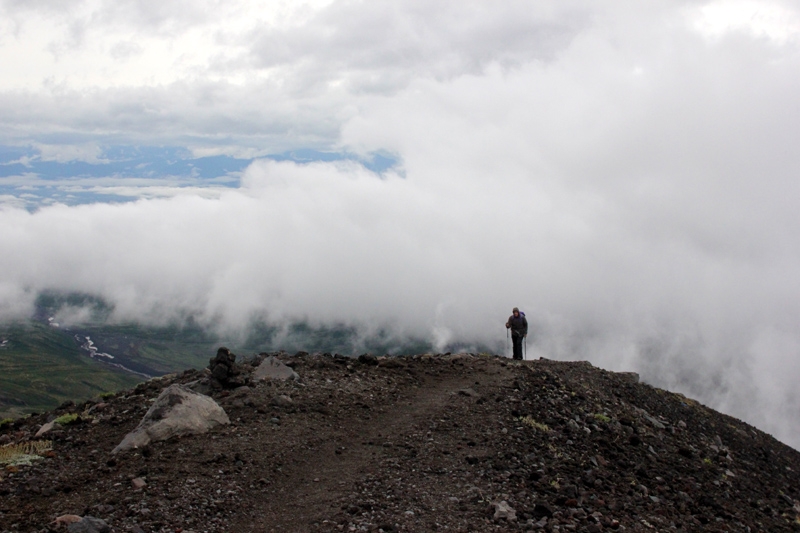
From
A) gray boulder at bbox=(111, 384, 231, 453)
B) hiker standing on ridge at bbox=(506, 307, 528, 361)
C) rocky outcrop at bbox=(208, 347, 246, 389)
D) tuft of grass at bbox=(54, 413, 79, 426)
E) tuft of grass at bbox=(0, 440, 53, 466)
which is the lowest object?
tuft of grass at bbox=(0, 440, 53, 466)

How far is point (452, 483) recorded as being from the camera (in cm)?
1612

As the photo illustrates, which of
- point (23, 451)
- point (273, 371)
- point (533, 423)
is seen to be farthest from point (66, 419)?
point (533, 423)

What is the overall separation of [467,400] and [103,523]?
13.0 metres

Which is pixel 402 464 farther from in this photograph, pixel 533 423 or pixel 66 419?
pixel 66 419

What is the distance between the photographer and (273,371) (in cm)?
2444

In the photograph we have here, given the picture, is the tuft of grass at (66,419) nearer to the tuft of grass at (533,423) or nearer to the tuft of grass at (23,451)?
the tuft of grass at (23,451)

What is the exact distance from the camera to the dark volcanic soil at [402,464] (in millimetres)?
14227

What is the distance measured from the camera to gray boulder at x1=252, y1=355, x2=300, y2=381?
23906 mm

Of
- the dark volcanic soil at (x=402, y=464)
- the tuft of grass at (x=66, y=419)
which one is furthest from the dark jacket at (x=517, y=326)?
the tuft of grass at (x=66, y=419)

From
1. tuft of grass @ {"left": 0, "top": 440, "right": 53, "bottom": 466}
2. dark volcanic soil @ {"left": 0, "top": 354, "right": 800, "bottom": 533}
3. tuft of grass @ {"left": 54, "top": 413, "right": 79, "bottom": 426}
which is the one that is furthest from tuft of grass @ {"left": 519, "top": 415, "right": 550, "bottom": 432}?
tuft of grass @ {"left": 54, "top": 413, "right": 79, "bottom": 426}

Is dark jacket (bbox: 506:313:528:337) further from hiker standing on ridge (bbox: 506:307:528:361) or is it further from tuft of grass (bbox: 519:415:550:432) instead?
tuft of grass (bbox: 519:415:550:432)

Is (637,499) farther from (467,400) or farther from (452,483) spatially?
(467,400)

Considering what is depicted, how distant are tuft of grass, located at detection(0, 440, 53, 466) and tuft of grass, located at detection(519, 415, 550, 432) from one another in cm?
1435

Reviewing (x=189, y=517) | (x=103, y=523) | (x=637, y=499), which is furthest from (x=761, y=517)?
(x=103, y=523)
